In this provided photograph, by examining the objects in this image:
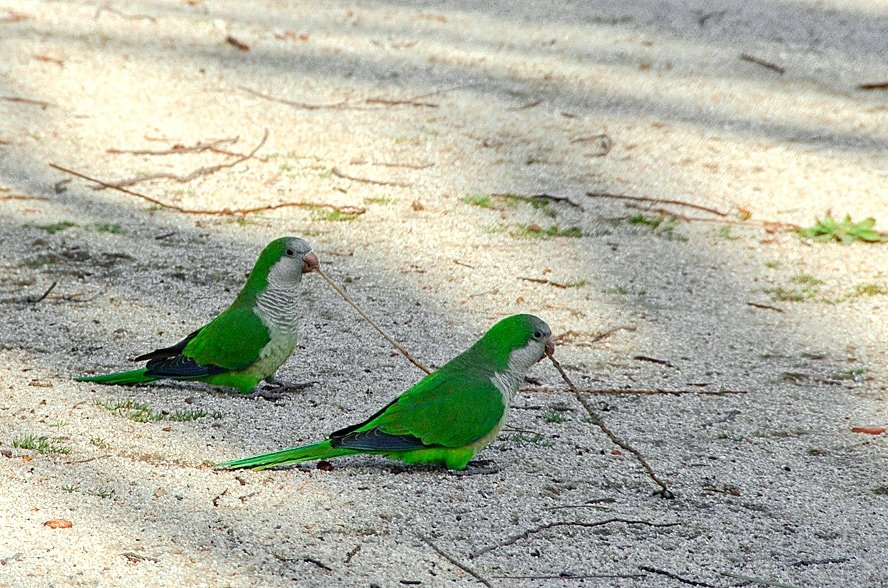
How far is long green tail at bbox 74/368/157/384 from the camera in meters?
4.56

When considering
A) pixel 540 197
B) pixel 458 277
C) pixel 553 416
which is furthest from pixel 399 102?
pixel 553 416

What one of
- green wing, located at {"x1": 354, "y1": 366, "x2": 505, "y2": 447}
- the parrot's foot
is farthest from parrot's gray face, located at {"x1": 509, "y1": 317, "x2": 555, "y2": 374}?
the parrot's foot

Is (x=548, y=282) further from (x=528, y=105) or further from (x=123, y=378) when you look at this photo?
(x=528, y=105)

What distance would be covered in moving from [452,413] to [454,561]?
23.5 inches

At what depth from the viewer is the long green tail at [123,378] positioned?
4559 mm

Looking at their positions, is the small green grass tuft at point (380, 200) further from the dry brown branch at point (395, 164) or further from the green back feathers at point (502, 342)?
the green back feathers at point (502, 342)

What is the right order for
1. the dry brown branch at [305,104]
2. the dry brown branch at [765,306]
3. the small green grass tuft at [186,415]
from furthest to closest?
the dry brown branch at [305,104]
the dry brown branch at [765,306]
the small green grass tuft at [186,415]

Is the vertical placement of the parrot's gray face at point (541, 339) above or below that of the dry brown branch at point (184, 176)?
above

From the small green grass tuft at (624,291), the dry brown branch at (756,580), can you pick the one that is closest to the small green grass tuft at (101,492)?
the dry brown branch at (756,580)

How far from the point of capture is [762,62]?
910 cm

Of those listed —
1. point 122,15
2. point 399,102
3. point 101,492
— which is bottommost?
point 101,492

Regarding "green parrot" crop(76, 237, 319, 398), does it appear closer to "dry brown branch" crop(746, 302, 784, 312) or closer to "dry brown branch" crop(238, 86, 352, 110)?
"dry brown branch" crop(746, 302, 784, 312)

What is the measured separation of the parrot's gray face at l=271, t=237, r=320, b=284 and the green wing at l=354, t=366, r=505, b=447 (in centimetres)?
83

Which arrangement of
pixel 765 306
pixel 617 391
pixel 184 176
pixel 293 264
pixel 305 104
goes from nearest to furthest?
1. pixel 293 264
2. pixel 617 391
3. pixel 765 306
4. pixel 184 176
5. pixel 305 104
